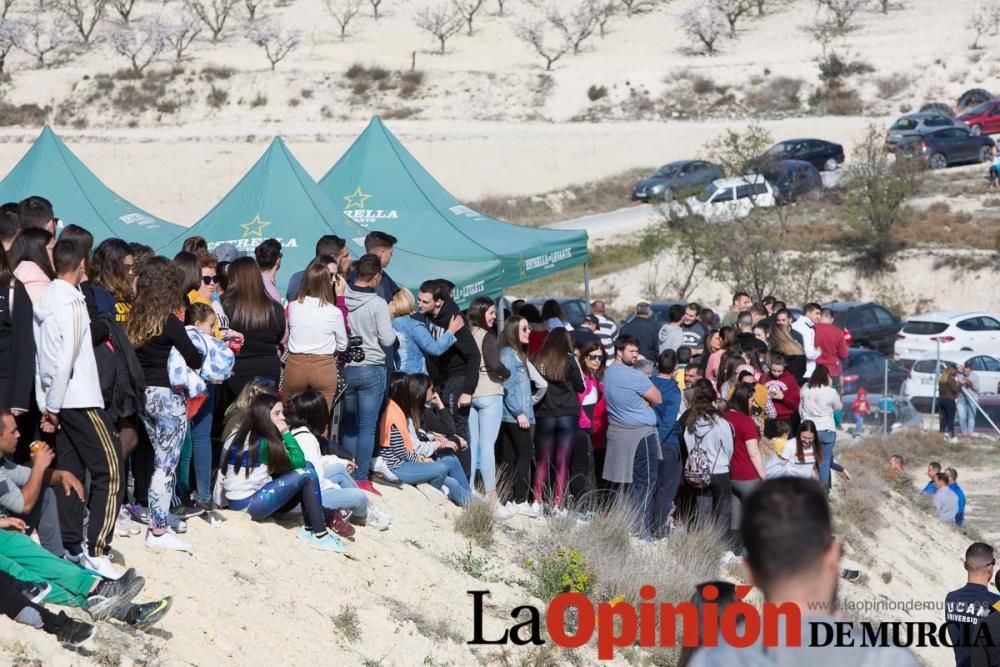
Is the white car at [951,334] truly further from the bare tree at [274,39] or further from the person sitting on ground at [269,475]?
the bare tree at [274,39]

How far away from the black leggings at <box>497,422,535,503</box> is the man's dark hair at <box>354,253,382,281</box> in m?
1.75

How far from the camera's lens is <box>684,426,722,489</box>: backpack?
11164 millimetres

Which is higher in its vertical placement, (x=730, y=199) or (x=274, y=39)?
(x=274, y=39)

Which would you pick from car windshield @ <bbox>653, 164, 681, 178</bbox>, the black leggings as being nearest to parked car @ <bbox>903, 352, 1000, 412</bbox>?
the black leggings

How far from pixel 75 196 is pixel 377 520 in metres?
7.70

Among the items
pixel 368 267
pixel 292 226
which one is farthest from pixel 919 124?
pixel 368 267

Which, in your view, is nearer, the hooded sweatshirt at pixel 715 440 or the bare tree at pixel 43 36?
the hooded sweatshirt at pixel 715 440

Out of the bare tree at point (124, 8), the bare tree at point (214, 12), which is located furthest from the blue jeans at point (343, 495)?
the bare tree at point (124, 8)

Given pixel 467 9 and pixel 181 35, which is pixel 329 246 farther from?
pixel 467 9

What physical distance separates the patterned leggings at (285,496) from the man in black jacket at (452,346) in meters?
2.13

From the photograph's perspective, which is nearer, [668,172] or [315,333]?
[315,333]

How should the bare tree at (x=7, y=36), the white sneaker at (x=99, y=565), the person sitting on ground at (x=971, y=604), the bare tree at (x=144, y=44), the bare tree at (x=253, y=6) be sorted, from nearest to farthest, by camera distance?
the white sneaker at (x=99, y=565)
the person sitting on ground at (x=971, y=604)
the bare tree at (x=144, y=44)
the bare tree at (x=7, y=36)
the bare tree at (x=253, y=6)

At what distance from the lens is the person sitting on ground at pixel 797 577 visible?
3.29m

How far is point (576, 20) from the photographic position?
234ft
